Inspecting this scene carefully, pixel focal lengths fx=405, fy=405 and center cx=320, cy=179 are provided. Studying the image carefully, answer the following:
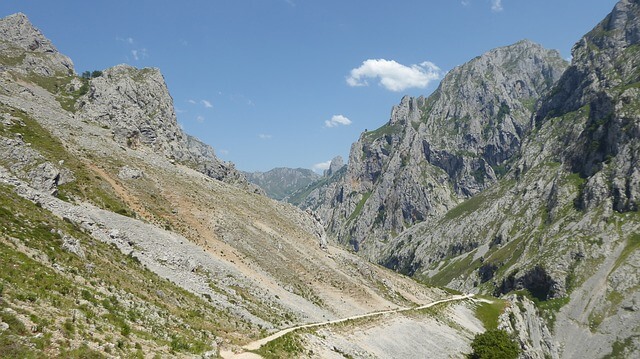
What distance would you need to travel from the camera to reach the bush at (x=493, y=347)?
69938 mm

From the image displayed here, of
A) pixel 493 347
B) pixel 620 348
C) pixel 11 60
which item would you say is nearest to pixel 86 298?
pixel 493 347

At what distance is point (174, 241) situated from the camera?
62438 mm

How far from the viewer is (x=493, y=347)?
72.2m

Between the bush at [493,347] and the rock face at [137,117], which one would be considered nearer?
the bush at [493,347]

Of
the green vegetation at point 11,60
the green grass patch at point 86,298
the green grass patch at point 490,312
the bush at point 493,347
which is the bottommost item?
the green grass patch at point 86,298

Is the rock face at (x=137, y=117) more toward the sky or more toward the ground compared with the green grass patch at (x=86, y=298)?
more toward the sky

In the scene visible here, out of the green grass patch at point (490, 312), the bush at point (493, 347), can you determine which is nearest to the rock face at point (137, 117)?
the green grass patch at point (490, 312)

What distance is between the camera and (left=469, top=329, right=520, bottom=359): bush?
69938 millimetres

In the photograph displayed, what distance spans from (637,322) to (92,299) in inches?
9672

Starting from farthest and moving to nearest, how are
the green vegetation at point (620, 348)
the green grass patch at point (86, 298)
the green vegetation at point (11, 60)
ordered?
1. the green vegetation at point (620, 348)
2. the green vegetation at point (11, 60)
3. the green grass patch at point (86, 298)

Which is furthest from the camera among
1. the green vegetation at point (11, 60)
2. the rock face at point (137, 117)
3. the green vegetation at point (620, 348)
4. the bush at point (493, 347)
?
the green vegetation at point (620, 348)

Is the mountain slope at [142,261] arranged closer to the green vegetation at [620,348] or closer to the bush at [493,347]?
the bush at [493,347]

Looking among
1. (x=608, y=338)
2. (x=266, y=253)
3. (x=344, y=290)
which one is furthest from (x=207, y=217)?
(x=608, y=338)

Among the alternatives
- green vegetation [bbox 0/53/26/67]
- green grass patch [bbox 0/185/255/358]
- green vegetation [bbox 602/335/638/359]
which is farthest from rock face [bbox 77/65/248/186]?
green vegetation [bbox 602/335/638/359]
